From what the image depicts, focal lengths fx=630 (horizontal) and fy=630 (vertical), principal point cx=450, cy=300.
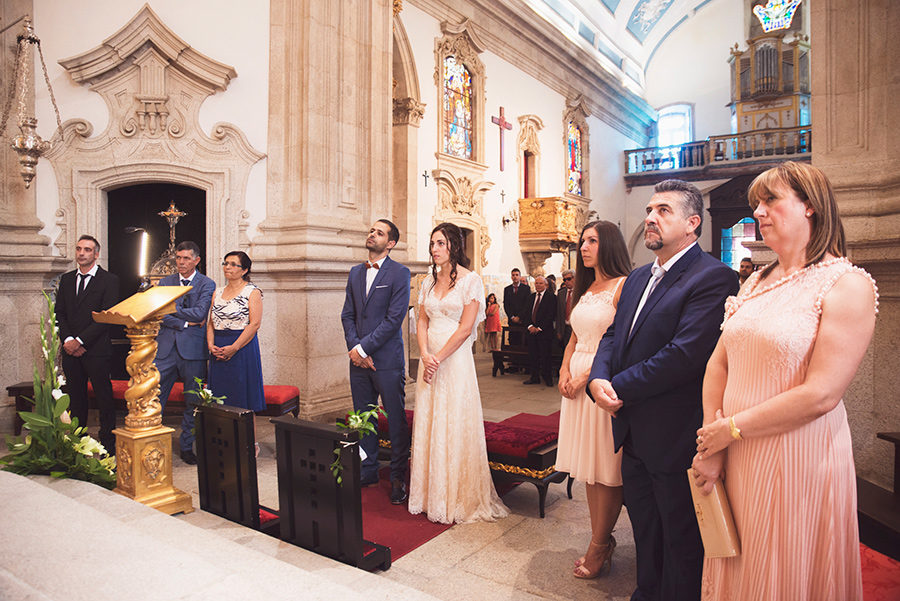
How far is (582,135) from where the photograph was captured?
58.3 ft

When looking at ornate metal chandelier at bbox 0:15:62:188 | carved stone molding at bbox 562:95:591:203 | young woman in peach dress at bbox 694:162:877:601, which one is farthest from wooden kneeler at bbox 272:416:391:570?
carved stone molding at bbox 562:95:591:203

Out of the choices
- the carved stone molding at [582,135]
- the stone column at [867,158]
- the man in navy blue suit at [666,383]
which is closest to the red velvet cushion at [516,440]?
the man in navy blue suit at [666,383]

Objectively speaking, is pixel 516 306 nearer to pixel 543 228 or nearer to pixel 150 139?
pixel 543 228

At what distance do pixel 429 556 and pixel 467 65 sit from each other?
37.3 ft

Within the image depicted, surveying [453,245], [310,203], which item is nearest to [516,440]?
[453,245]

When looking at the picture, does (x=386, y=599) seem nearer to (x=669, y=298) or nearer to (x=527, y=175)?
(x=669, y=298)

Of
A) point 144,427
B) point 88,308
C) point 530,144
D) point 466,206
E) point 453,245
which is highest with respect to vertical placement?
point 530,144

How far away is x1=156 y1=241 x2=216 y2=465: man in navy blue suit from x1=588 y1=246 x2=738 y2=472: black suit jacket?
3529 millimetres

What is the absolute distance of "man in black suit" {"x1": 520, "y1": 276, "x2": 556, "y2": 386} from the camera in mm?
9156

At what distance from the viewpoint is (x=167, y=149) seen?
6562 millimetres

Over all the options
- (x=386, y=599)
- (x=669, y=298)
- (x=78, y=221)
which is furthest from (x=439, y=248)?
(x=78, y=221)

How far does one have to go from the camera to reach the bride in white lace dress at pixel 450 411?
3578 millimetres

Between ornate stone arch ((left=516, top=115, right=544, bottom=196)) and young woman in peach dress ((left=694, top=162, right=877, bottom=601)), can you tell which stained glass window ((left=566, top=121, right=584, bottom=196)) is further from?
young woman in peach dress ((left=694, top=162, right=877, bottom=601))

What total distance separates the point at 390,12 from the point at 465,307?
503 centimetres
